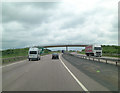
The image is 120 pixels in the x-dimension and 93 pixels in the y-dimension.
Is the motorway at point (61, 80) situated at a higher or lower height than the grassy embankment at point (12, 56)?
higher

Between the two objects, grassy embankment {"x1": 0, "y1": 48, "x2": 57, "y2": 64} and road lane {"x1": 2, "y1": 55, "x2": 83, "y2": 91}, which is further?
grassy embankment {"x1": 0, "y1": 48, "x2": 57, "y2": 64}

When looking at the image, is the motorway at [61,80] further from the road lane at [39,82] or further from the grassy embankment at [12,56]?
the grassy embankment at [12,56]

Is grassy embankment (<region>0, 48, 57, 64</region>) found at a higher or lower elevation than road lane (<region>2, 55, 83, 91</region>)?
lower

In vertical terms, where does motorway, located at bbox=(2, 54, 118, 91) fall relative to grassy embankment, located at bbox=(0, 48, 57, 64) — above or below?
above

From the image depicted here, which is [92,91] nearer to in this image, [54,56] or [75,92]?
[75,92]

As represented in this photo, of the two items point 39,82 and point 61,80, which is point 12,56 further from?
point 39,82

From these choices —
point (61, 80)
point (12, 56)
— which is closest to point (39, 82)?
point (61, 80)

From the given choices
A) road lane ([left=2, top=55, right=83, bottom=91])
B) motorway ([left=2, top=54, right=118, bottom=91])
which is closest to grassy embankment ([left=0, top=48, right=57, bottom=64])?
motorway ([left=2, top=54, right=118, bottom=91])

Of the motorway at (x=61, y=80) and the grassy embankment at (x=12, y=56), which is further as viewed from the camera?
the grassy embankment at (x=12, y=56)

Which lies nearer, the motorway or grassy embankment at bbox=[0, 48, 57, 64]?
the motorway

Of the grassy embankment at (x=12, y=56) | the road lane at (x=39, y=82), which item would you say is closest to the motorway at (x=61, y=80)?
the road lane at (x=39, y=82)

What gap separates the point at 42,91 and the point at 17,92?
3.66 feet

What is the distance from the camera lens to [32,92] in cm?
672

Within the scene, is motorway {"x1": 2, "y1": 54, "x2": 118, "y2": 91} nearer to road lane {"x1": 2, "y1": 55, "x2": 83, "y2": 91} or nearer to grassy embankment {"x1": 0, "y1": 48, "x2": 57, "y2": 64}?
road lane {"x1": 2, "y1": 55, "x2": 83, "y2": 91}
